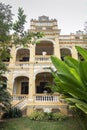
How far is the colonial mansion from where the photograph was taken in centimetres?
1513

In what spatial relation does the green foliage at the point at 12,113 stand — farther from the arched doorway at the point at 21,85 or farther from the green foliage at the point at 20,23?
the green foliage at the point at 20,23

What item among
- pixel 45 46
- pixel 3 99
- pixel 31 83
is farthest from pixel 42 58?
pixel 3 99

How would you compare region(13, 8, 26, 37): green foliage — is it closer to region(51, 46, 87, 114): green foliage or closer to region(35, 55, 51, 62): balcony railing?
region(51, 46, 87, 114): green foliage

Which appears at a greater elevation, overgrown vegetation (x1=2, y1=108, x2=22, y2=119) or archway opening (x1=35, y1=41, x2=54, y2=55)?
archway opening (x1=35, y1=41, x2=54, y2=55)

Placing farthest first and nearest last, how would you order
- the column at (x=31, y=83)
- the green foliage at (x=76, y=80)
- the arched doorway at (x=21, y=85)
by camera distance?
the arched doorway at (x=21, y=85) < the column at (x=31, y=83) < the green foliage at (x=76, y=80)

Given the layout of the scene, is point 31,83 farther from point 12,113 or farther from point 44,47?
point 44,47

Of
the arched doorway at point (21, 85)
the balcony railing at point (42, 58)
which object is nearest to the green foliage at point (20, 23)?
the balcony railing at point (42, 58)

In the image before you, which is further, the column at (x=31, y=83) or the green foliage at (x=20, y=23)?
the column at (x=31, y=83)

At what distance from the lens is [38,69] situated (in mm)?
17172

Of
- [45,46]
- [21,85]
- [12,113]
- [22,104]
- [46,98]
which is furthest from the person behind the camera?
[45,46]

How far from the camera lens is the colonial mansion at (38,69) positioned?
15.1 m

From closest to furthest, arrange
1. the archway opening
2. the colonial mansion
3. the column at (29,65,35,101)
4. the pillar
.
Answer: the colonial mansion, the column at (29,65,35,101), the pillar, the archway opening

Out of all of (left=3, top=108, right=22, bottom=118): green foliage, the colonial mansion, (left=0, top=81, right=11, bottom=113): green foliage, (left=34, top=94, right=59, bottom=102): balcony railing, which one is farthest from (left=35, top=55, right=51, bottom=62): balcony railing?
(left=0, top=81, right=11, bottom=113): green foliage

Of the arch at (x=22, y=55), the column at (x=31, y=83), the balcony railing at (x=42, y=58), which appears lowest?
the column at (x=31, y=83)
